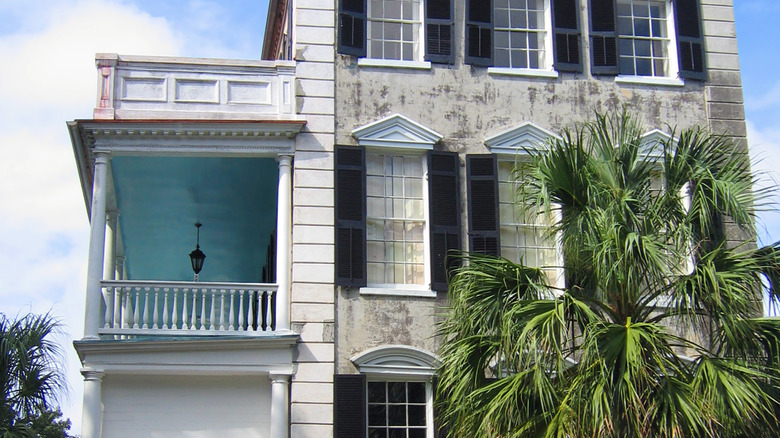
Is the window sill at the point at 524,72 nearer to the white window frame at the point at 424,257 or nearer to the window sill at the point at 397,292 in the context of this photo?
the white window frame at the point at 424,257

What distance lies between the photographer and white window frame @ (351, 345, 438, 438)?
55.7ft

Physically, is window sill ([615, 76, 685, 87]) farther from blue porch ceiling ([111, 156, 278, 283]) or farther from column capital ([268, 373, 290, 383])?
column capital ([268, 373, 290, 383])

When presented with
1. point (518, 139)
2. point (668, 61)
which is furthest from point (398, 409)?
point (668, 61)

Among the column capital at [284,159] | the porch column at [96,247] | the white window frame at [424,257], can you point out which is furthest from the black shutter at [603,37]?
the porch column at [96,247]

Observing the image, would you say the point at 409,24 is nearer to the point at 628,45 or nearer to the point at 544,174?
the point at 628,45

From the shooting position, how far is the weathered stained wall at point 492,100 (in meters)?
18.2

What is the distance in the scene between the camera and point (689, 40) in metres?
19.6

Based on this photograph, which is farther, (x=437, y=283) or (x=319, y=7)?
(x=319, y=7)

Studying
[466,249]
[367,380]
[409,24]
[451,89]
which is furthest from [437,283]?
[409,24]

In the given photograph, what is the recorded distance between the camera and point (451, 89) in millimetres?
18688

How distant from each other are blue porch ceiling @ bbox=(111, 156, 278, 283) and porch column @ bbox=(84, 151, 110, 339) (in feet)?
4.11

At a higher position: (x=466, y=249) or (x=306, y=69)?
(x=306, y=69)

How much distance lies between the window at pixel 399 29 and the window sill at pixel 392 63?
0.05ft

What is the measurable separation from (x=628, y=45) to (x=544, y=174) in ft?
19.5
